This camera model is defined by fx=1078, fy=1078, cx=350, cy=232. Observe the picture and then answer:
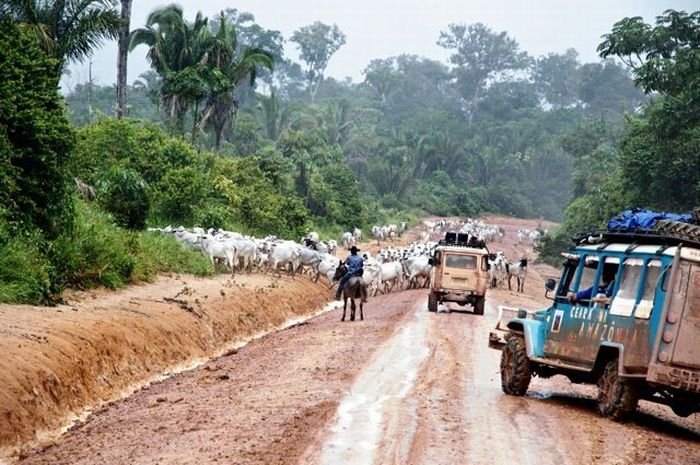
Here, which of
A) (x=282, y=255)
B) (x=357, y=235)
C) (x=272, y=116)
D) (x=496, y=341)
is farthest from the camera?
(x=272, y=116)

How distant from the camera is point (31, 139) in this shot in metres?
20.0

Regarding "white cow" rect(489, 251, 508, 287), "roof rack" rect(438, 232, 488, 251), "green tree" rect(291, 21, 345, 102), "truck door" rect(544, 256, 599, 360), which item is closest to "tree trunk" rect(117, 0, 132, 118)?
"roof rack" rect(438, 232, 488, 251)

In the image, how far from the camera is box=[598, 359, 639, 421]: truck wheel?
12.1m

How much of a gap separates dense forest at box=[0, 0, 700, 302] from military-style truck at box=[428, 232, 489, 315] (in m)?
6.46

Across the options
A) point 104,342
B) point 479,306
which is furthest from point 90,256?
point 479,306

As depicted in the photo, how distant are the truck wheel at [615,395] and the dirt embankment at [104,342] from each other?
6.64 m

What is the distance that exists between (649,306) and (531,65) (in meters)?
147

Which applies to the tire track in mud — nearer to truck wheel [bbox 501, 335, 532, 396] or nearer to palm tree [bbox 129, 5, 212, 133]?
truck wheel [bbox 501, 335, 532, 396]

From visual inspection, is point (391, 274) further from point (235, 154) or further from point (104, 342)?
point (235, 154)

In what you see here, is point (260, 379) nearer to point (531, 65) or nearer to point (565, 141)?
point (565, 141)

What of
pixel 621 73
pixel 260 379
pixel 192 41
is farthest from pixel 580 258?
pixel 621 73

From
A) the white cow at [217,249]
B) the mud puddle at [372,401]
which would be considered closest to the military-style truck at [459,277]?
the white cow at [217,249]

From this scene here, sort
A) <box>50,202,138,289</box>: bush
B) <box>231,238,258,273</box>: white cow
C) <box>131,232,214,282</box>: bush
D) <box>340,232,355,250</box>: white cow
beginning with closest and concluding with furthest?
1. <box>50,202,138,289</box>: bush
2. <box>131,232,214,282</box>: bush
3. <box>231,238,258,273</box>: white cow
4. <box>340,232,355,250</box>: white cow

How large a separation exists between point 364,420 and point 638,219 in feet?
14.4
